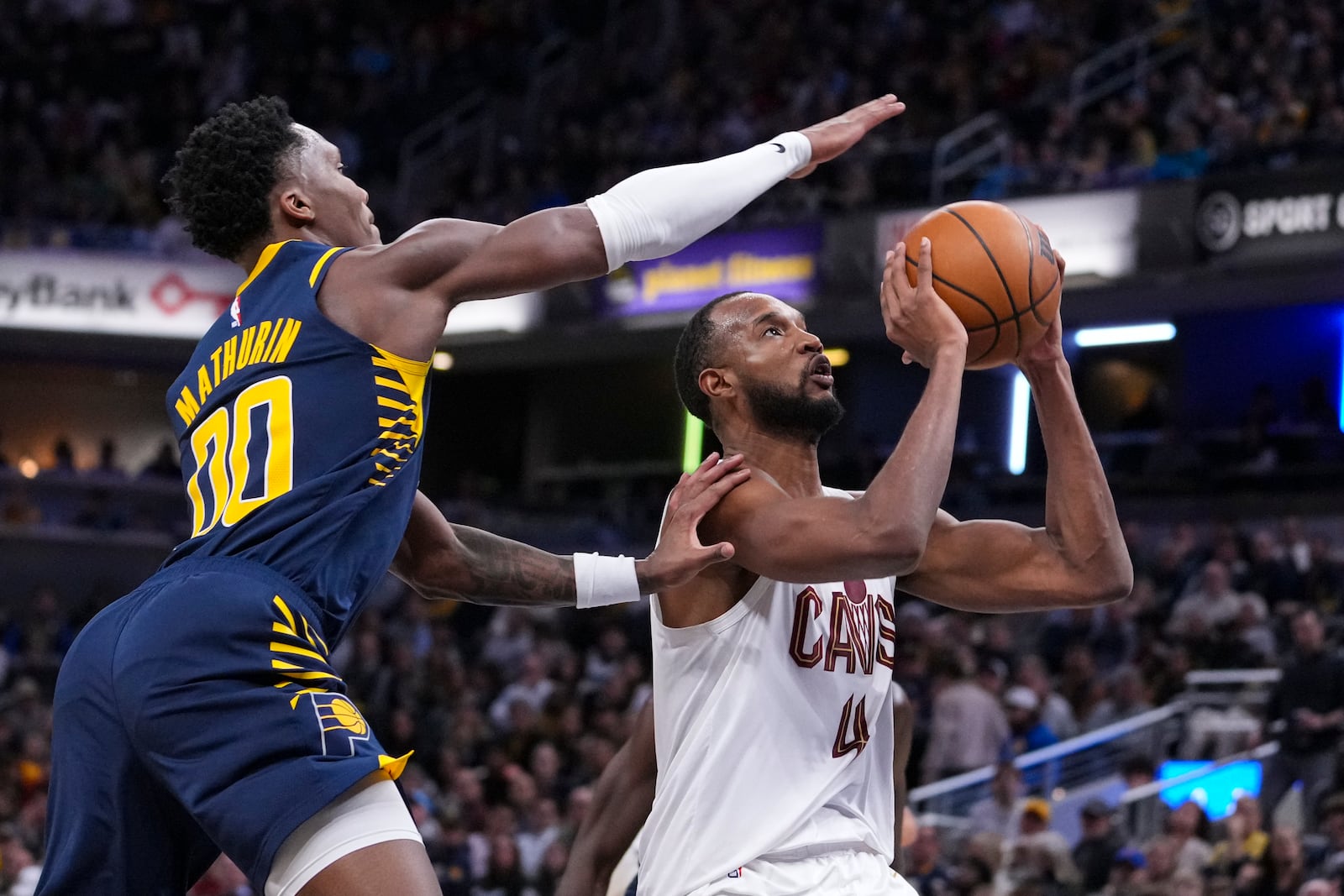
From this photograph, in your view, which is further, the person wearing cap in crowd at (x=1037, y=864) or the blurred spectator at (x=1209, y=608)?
the blurred spectator at (x=1209, y=608)

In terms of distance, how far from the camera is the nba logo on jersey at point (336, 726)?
3191mm

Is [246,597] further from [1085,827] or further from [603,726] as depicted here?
[603,726]

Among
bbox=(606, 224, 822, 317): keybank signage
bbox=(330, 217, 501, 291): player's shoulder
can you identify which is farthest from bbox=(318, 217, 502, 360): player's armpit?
bbox=(606, 224, 822, 317): keybank signage

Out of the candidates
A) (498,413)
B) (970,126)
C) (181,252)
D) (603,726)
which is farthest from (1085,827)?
(498,413)

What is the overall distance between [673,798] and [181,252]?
20.2m

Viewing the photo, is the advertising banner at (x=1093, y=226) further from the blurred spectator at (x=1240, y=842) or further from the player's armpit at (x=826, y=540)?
the player's armpit at (x=826, y=540)

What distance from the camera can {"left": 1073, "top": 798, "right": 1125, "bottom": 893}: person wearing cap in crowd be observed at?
389 inches

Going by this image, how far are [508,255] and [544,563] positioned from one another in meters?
0.99

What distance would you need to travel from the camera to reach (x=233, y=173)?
3619mm

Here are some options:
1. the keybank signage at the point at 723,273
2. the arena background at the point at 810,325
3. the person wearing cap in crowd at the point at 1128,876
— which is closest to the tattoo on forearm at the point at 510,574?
the arena background at the point at 810,325

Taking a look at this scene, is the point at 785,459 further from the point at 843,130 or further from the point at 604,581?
the point at 843,130

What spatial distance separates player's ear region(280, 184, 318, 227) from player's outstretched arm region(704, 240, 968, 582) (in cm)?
117

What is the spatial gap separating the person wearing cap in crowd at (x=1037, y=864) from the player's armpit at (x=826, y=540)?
252 inches

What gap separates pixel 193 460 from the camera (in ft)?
11.5
